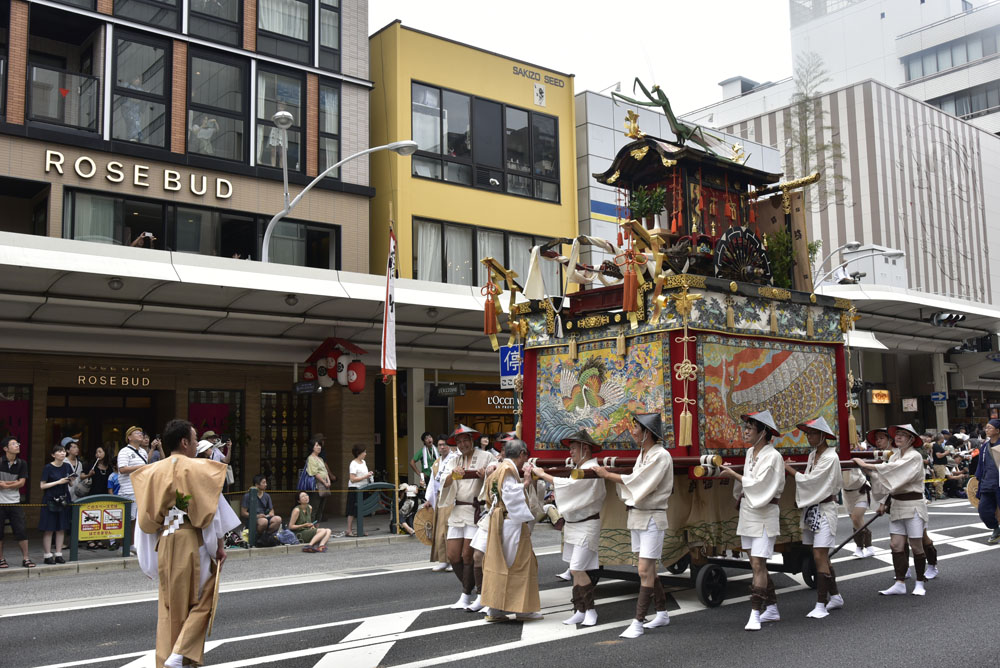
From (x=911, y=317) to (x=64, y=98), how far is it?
Answer: 25126mm

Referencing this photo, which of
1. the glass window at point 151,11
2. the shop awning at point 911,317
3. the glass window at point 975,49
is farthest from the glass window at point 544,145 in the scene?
→ the glass window at point 975,49

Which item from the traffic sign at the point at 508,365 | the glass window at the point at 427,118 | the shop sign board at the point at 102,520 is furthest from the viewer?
the glass window at the point at 427,118

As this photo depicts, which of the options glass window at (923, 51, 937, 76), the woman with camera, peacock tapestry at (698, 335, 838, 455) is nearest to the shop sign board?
the woman with camera

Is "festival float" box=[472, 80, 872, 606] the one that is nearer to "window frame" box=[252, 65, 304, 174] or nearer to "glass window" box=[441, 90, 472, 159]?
"window frame" box=[252, 65, 304, 174]

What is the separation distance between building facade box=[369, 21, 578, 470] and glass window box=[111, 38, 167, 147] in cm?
584

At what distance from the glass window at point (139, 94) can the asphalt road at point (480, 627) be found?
37.1ft

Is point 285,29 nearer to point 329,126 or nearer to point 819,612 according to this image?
point 329,126

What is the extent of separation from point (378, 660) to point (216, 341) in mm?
13260

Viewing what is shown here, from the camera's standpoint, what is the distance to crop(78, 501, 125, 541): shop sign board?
45.4ft

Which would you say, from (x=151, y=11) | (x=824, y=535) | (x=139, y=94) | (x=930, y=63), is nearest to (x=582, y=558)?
(x=824, y=535)

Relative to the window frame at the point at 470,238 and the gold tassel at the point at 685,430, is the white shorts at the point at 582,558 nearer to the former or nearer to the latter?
the gold tassel at the point at 685,430

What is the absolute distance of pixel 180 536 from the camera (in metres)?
6.41

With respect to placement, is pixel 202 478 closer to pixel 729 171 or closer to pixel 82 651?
pixel 82 651

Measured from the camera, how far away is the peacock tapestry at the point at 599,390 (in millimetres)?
9883
